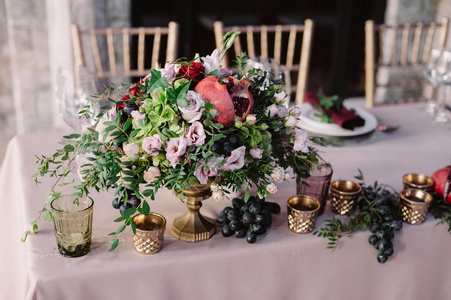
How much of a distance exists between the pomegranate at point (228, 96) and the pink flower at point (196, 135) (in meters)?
0.04

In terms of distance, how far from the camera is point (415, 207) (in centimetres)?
120

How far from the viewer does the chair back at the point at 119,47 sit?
85.4 inches

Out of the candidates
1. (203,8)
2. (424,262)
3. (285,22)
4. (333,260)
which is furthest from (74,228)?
(285,22)

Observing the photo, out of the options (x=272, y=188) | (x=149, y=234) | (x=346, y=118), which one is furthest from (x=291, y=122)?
(x=346, y=118)

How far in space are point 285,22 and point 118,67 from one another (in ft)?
3.89

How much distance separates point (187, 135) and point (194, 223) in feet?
0.84

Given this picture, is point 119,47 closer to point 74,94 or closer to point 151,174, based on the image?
point 74,94

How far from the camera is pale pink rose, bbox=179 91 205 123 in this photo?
927 mm

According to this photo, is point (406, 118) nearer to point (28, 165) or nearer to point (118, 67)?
point (28, 165)

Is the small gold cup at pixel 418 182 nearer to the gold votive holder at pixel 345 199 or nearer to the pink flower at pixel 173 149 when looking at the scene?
the gold votive holder at pixel 345 199

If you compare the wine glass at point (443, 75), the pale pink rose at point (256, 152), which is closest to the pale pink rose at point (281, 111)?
the pale pink rose at point (256, 152)

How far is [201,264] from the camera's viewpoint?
1.07 m

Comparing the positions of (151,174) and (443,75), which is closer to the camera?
(151,174)

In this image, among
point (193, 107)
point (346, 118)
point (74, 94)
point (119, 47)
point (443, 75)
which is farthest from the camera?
point (119, 47)
